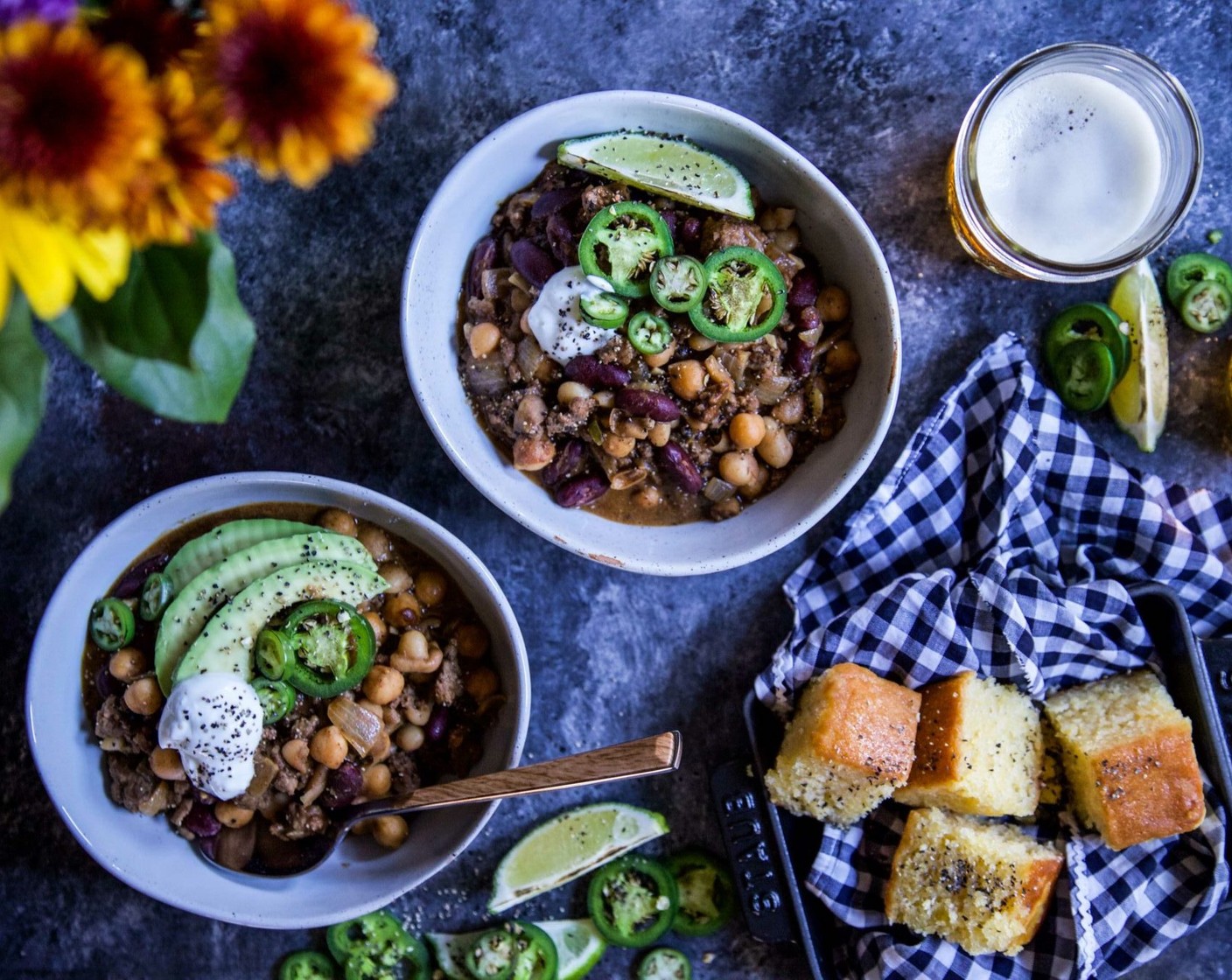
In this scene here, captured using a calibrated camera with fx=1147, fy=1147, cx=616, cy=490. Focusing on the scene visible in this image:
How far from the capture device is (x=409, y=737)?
3074 millimetres

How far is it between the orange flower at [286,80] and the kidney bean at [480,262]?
1.60 metres

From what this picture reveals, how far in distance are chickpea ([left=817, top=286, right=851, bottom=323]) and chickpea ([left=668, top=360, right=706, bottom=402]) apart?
15.4 inches

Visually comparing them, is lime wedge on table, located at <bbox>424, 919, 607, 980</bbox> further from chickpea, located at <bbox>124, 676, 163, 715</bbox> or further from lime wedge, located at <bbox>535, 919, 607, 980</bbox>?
chickpea, located at <bbox>124, 676, 163, 715</bbox>

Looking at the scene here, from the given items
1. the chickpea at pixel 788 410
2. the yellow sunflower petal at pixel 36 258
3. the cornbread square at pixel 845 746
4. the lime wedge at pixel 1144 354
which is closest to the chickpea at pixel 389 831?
the cornbread square at pixel 845 746

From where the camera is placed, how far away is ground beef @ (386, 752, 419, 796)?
121 inches

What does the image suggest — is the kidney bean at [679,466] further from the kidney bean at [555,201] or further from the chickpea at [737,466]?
the kidney bean at [555,201]

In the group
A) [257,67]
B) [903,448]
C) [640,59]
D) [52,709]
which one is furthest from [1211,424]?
[52,709]

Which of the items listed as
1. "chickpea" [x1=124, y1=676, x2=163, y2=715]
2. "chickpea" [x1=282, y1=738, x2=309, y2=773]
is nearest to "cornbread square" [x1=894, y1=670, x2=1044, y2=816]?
"chickpea" [x1=282, y1=738, x2=309, y2=773]

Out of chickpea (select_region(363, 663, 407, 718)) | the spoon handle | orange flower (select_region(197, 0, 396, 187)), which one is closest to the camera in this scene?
orange flower (select_region(197, 0, 396, 187))

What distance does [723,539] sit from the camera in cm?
303

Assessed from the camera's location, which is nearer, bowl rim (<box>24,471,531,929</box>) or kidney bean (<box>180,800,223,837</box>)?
bowl rim (<box>24,471,531,929</box>)

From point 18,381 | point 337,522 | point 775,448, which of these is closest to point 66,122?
point 18,381

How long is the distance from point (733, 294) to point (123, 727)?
190 centimetres

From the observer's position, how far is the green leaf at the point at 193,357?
1570 millimetres
